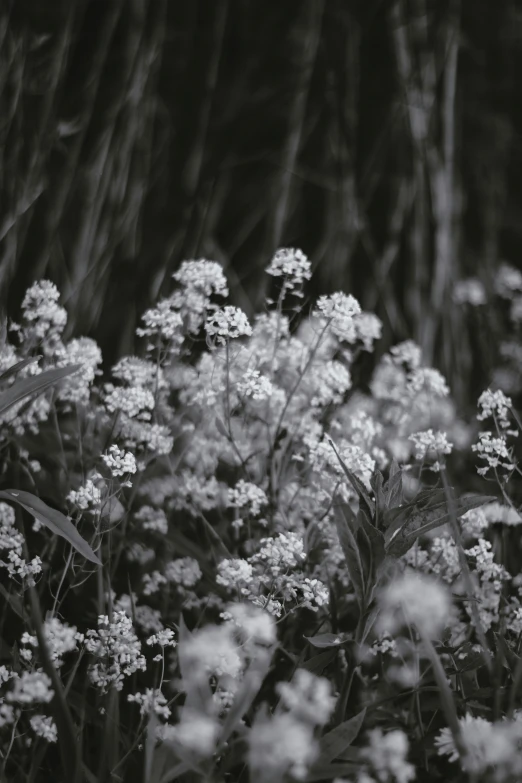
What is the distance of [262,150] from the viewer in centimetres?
265

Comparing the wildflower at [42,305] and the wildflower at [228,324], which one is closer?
the wildflower at [228,324]

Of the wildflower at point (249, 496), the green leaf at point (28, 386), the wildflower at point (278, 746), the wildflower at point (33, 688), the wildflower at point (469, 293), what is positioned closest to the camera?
the wildflower at point (278, 746)

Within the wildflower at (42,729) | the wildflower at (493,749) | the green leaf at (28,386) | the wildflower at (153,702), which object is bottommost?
the wildflower at (42,729)

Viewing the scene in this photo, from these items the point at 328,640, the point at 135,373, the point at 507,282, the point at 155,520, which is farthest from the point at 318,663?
the point at 507,282

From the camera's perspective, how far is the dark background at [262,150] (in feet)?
5.82

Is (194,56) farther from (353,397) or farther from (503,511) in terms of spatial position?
(503,511)

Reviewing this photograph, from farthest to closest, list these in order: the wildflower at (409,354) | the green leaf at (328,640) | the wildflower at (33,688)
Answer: the wildflower at (409,354)
the green leaf at (328,640)
the wildflower at (33,688)

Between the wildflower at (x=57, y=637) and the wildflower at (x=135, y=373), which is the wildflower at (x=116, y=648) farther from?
the wildflower at (x=135, y=373)

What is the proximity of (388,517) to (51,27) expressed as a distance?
1721 mm

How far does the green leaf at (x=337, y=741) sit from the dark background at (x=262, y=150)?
3.44 feet

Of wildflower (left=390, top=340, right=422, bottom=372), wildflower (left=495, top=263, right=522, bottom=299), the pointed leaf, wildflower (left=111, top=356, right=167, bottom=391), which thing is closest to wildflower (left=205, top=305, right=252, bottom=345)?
wildflower (left=111, top=356, right=167, bottom=391)

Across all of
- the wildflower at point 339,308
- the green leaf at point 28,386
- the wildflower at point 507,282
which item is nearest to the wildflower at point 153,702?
the green leaf at point 28,386

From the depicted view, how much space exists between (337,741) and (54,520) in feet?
1.31

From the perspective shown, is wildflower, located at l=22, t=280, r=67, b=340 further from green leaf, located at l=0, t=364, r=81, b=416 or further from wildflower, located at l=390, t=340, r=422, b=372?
wildflower, located at l=390, t=340, r=422, b=372
